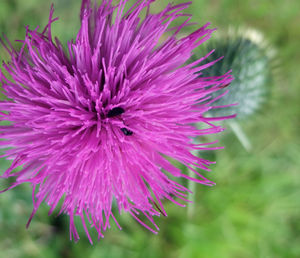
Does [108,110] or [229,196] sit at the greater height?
[108,110]

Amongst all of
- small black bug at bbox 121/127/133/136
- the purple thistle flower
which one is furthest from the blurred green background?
small black bug at bbox 121/127/133/136

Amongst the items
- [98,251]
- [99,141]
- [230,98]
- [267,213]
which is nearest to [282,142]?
[267,213]

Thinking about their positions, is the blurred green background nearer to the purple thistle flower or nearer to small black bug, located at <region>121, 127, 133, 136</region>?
the purple thistle flower

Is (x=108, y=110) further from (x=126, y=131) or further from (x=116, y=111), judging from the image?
(x=126, y=131)

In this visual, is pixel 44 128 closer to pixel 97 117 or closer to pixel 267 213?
pixel 97 117

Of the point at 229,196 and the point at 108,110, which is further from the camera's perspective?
the point at 229,196

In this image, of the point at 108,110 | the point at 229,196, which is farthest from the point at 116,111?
the point at 229,196
